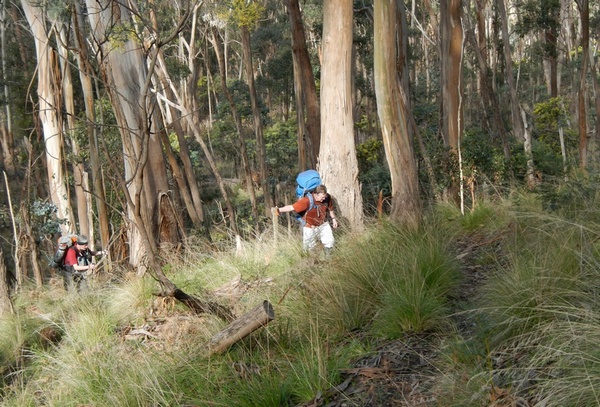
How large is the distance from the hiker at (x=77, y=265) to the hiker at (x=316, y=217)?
13.0 ft

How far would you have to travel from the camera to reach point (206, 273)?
28.7 ft

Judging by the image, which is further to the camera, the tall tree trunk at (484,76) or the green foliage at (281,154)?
the green foliage at (281,154)

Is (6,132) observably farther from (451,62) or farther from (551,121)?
(451,62)

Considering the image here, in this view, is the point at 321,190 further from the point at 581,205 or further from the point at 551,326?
the point at 551,326

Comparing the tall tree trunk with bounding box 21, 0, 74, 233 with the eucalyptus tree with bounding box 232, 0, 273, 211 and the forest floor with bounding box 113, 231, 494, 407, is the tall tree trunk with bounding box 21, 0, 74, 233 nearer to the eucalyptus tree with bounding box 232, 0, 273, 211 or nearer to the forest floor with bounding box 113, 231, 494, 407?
the eucalyptus tree with bounding box 232, 0, 273, 211

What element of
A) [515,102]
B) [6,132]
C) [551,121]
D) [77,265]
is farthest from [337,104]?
[6,132]

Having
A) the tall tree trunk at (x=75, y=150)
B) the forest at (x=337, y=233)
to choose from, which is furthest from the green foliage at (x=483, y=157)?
the tall tree trunk at (x=75, y=150)

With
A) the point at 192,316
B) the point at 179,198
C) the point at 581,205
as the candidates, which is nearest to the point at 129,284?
the point at 192,316

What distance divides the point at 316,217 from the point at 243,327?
12.1ft

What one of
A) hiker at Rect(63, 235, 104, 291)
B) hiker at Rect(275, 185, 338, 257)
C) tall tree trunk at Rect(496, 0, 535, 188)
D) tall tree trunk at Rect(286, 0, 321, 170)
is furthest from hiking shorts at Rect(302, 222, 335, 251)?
tall tree trunk at Rect(286, 0, 321, 170)

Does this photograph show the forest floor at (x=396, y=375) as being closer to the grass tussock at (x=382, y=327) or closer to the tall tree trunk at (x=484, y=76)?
the grass tussock at (x=382, y=327)

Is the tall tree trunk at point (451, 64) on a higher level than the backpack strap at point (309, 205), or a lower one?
higher

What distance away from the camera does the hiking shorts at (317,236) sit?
327 inches

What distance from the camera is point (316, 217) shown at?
28.5 ft
